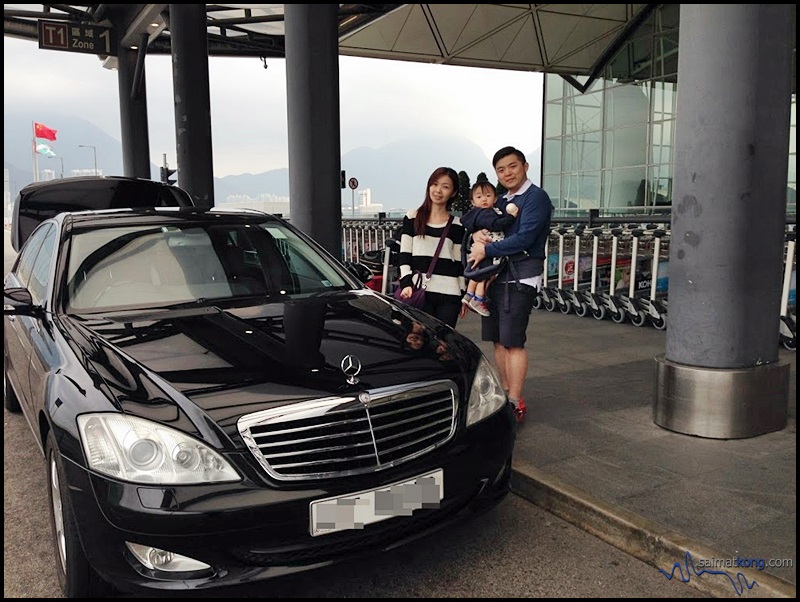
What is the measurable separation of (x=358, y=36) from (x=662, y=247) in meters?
14.0

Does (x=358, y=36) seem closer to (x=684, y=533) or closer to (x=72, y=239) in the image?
(x=72, y=239)

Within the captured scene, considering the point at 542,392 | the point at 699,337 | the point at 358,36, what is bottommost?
the point at 542,392

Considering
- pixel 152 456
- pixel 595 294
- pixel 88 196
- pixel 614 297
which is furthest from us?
pixel 88 196

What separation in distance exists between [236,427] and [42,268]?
221 cm

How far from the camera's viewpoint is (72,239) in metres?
3.70

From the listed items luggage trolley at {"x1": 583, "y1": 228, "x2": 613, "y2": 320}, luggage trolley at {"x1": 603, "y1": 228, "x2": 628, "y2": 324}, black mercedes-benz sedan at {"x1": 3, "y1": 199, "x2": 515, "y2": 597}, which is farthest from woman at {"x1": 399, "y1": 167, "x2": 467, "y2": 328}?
luggage trolley at {"x1": 583, "y1": 228, "x2": 613, "y2": 320}

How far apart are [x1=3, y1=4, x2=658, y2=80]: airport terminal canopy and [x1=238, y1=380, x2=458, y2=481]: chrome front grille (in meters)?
15.9

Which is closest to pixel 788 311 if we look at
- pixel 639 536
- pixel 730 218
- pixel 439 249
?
pixel 730 218

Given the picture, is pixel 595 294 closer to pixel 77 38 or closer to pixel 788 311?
pixel 788 311

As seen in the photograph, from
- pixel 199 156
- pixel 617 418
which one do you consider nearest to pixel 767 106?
pixel 617 418

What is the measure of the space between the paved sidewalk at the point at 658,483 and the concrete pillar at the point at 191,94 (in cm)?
982

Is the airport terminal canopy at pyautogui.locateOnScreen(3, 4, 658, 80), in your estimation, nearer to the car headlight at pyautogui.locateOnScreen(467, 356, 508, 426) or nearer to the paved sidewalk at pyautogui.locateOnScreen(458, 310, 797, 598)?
the paved sidewalk at pyautogui.locateOnScreen(458, 310, 797, 598)
